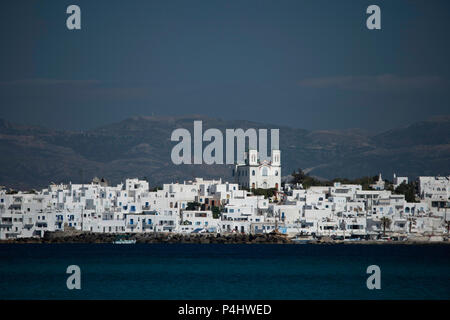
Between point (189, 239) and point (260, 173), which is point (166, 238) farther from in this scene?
point (260, 173)

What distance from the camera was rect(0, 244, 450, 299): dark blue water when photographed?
42.8 meters

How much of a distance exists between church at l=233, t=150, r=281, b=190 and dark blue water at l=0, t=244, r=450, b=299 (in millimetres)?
41320

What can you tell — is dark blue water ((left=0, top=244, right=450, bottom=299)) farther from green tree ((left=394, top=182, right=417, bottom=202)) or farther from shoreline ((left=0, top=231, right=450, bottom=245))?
green tree ((left=394, top=182, right=417, bottom=202))

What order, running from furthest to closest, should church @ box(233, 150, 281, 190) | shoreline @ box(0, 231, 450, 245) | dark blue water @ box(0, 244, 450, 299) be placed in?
church @ box(233, 150, 281, 190) < shoreline @ box(0, 231, 450, 245) < dark blue water @ box(0, 244, 450, 299)

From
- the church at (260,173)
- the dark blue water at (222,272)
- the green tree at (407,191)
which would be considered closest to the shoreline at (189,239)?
the dark blue water at (222,272)

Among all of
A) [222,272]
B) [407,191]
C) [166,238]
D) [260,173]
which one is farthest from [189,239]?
[260,173]

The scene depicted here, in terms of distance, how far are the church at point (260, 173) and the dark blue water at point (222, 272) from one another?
1627 inches

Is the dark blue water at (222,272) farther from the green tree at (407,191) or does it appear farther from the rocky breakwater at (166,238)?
the green tree at (407,191)

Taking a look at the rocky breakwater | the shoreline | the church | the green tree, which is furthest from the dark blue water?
the church
